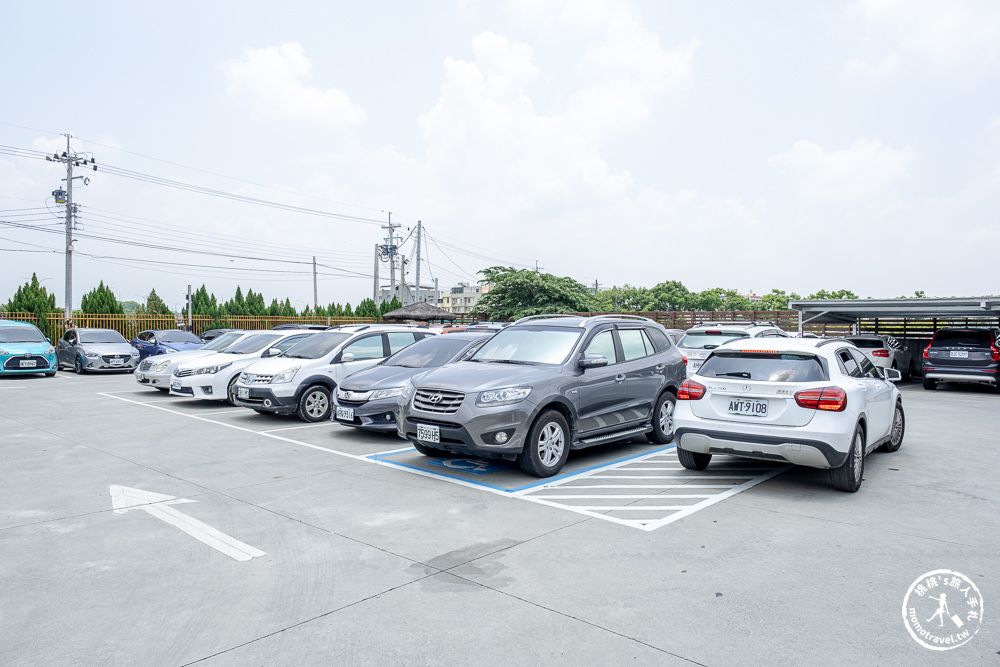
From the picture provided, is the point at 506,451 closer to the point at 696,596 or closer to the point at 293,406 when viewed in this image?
the point at 696,596

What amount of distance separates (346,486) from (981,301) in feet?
58.1

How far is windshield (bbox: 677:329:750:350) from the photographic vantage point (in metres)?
14.3

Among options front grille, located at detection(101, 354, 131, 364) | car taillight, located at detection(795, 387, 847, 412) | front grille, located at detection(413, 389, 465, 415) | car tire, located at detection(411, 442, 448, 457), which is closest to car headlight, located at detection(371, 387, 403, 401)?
car tire, located at detection(411, 442, 448, 457)

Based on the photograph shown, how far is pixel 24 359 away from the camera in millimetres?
19406

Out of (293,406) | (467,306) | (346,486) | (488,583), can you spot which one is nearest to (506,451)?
(346,486)

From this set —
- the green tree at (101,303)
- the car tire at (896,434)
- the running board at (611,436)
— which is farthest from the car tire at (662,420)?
the green tree at (101,303)

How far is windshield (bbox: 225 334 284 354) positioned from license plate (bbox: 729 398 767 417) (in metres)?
10.3

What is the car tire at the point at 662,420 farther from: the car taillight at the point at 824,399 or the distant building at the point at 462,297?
the distant building at the point at 462,297

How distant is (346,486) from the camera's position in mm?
6758

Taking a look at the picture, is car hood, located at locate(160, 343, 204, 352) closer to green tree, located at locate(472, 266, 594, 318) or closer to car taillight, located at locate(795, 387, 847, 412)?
green tree, located at locate(472, 266, 594, 318)

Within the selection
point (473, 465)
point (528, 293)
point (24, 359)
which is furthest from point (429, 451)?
point (528, 293)

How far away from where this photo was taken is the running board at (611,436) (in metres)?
7.64

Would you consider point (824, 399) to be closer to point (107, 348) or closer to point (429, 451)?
point (429, 451)

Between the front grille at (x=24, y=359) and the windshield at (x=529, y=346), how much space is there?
17.4 meters
